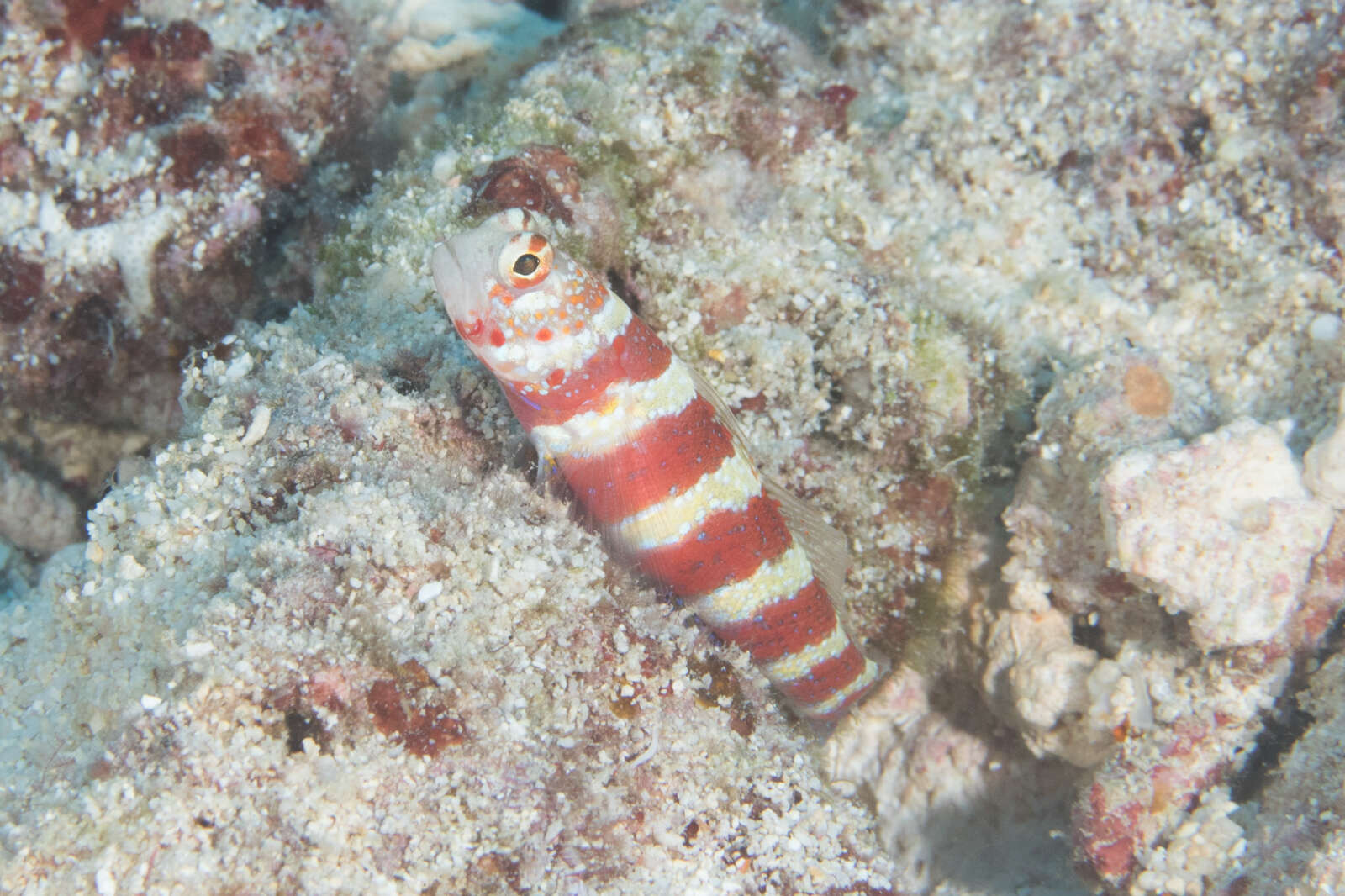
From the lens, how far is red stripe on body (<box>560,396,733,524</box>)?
10.0ft

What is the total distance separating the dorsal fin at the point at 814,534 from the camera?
337 cm

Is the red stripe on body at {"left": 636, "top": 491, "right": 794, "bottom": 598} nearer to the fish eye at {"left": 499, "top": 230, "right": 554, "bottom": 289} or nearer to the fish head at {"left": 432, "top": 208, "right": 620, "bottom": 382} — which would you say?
the fish head at {"left": 432, "top": 208, "right": 620, "bottom": 382}

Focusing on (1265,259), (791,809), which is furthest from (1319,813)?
(1265,259)

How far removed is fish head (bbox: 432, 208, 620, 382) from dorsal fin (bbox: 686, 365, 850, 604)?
27.1 inches

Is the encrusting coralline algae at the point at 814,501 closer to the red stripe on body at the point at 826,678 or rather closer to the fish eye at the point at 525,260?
the red stripe on body at the point at 826,678

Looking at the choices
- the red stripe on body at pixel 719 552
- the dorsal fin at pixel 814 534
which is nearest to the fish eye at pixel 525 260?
the dorsal fin at pixel 814 534

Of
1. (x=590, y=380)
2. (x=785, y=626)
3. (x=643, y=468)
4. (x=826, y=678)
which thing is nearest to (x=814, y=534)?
(x=785, y=626)

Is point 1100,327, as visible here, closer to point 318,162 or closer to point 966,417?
point 966,417

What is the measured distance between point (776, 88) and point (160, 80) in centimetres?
350

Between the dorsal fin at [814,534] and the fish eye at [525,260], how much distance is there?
0.83 metres

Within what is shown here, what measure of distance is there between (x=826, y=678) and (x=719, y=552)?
3.11ft

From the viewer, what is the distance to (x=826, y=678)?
12.0 feet

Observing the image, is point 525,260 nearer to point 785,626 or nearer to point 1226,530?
point 785,626

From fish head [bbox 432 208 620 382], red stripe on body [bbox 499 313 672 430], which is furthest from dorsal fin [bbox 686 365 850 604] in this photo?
fish head [bbox 432 208 620 382]
